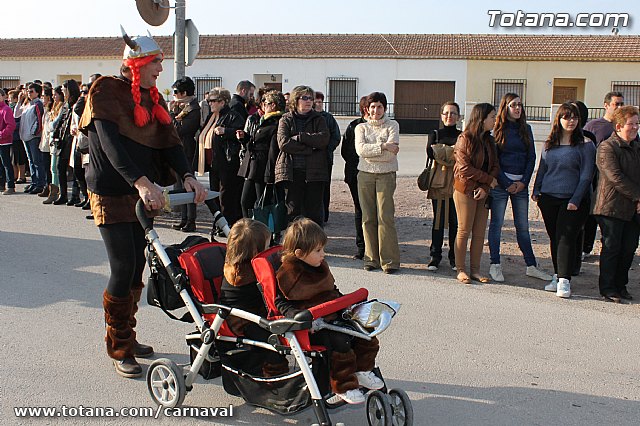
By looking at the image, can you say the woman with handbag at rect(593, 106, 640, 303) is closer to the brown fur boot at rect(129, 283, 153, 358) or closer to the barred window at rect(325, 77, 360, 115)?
the brown fur boot at rect(129, 283, 153, 358)

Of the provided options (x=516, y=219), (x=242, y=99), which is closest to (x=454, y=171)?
(x=516, y=219)

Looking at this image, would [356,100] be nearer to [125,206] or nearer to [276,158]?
[276,158]

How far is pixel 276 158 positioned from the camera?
834 centimetres

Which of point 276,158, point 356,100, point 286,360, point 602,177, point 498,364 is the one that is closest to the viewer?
point 286,360

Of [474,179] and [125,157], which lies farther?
[474,179]

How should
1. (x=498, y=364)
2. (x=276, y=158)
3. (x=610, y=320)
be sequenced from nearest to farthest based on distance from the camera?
(x=498, y=364) < (x=610, y=320) < (x=276, y=158)

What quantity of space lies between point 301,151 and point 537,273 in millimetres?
2863

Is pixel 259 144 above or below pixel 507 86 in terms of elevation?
below

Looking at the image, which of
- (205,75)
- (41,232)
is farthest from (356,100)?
(41,232)

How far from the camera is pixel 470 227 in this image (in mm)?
7504

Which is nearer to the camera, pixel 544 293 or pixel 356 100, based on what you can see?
pixel 544 293

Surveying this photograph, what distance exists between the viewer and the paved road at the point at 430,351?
438cm

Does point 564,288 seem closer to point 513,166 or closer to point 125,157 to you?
point 513,166

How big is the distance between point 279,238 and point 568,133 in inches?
139
